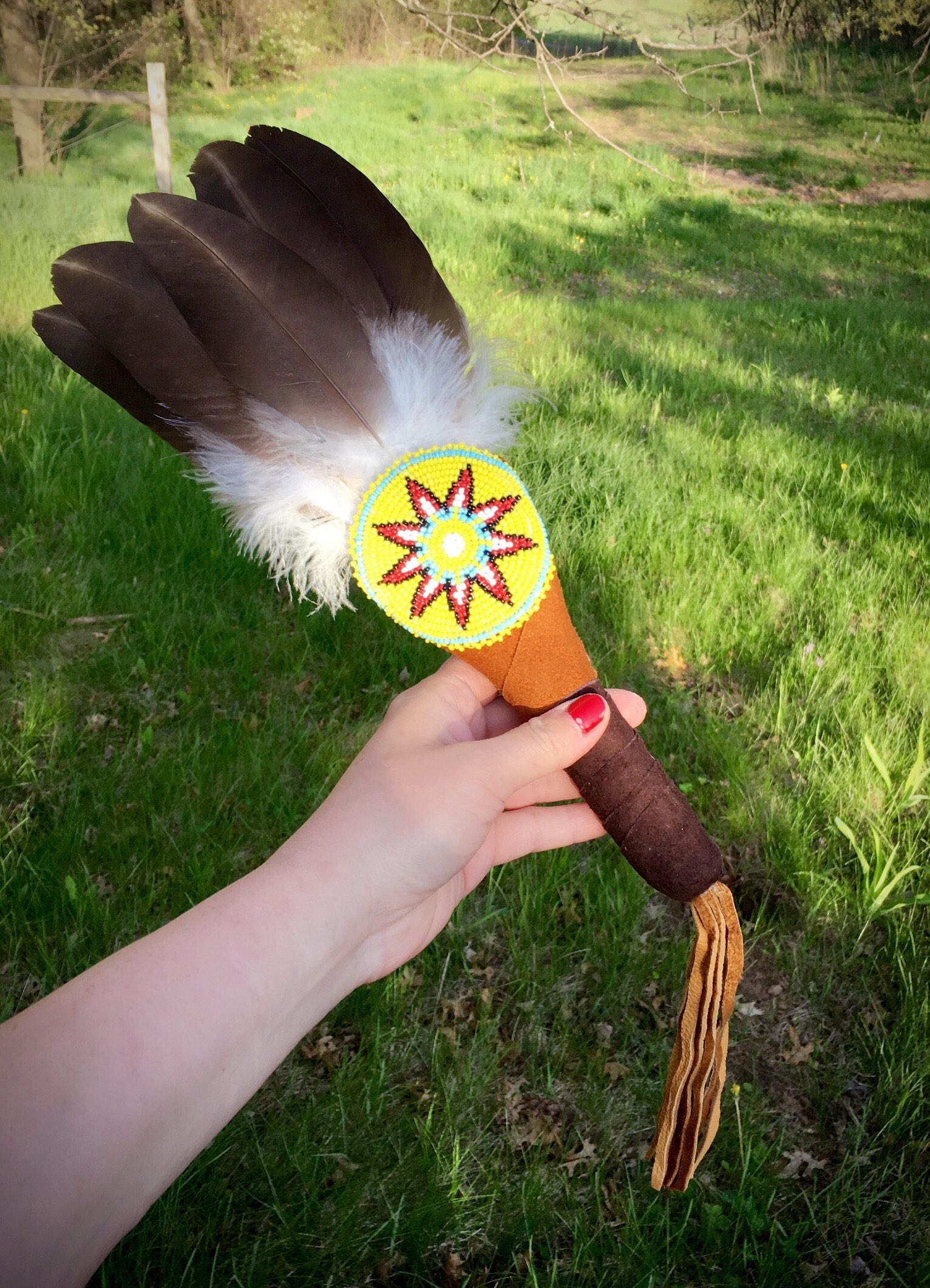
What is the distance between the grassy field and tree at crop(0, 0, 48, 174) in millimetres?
5461

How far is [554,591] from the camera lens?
1.58 metres

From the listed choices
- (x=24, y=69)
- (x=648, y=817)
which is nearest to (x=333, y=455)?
(x=648, y=817)

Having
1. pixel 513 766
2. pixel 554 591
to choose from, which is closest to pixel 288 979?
pixel 513 766

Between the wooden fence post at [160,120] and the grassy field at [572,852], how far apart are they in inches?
150

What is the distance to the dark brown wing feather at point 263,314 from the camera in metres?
1.45

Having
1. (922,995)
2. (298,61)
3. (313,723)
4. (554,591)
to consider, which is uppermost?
(298,61)

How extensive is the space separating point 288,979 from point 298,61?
17.3m

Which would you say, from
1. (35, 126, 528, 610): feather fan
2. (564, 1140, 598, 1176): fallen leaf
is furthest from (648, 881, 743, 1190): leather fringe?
(35, 126, 528, 610): feather fan

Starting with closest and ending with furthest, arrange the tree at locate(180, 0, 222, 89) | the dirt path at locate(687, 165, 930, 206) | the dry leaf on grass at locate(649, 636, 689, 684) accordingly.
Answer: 1. the dry leaf on grass at locate(649, 636, 689, 684)
2. the dirt path at locate(687, 165, 930, 206)
3. the tree at locate(180, 0, 222, 89)

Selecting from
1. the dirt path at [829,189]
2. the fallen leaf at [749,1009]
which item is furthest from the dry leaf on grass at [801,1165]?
the dirt path at [829,189]

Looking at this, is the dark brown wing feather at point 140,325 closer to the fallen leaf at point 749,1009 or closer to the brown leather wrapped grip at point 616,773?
the brown leather wrapped grip at point 616,773

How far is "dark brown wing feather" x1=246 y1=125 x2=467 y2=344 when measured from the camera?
1552 millimetres

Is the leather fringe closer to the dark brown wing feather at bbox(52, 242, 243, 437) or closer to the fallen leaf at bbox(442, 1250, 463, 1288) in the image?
the fallen leaf at bbox(442, 1250, 463, 1288)

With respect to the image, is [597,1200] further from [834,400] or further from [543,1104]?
[834,400]
